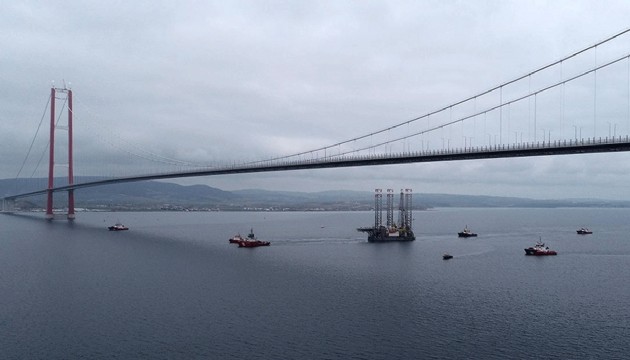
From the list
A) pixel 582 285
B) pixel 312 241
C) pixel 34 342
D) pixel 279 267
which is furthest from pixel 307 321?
pixel 312 241

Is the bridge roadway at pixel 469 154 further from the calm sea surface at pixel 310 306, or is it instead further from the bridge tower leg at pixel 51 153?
the bridge tower leg at pixel 51 153

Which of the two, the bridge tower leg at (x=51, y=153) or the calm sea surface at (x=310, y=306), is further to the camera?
the bridge tower leg at (x=51, y=153)

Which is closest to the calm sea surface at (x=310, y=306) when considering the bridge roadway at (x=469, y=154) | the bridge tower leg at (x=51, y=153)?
the bridge roadway at (x=469, y=154)

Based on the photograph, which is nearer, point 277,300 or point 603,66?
point 277,300

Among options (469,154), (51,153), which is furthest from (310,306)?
(51,153)

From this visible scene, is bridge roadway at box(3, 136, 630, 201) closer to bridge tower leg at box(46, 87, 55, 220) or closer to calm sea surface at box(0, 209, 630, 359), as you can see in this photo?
calm sea surface at box(0, 209, 630, 359)

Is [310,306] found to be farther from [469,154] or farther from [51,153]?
[51,153]

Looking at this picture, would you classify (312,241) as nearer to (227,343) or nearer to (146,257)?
(146,257)

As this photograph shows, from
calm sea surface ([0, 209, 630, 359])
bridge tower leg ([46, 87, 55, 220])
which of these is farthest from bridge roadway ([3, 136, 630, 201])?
bridge tower leg ([46, 87, 55, 220])
